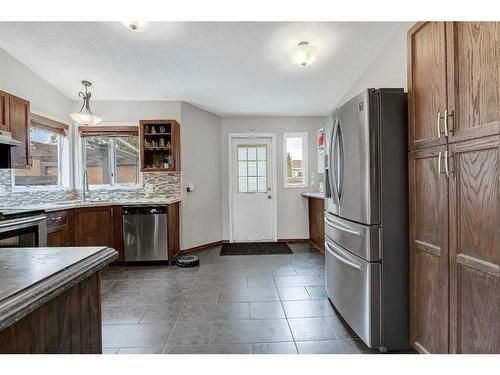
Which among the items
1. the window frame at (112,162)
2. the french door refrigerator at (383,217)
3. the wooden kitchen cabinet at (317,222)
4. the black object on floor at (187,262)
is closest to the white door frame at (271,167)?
the wooden kitchen cabinet at (317,222)

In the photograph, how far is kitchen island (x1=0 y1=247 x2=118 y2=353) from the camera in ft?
1.96

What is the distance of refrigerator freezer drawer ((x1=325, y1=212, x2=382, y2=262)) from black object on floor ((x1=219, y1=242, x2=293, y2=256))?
2.27m

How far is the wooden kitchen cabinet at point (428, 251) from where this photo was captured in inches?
58.2

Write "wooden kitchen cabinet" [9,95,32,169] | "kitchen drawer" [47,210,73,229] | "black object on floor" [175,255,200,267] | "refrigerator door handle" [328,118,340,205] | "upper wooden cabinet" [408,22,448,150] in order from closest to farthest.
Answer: "upper wooden cabinet" [408,22,448,150] → "refrigerator door handle" [328,118,340,205] → "wooden kitchen cabinet" [9,95,32,169] → "kitchen drawer" [47,210,73,229] → "black object on floor" [175,255,200,267]

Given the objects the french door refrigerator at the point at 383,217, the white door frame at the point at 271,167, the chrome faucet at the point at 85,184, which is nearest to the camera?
the french door refrigerator at the point at 383,217

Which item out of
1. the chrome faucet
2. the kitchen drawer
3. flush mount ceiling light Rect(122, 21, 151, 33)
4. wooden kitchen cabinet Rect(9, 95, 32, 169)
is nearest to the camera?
flush mount ceiling light Rect(122, 21, 151, 33)

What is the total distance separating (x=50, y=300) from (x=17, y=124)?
2.92 metres

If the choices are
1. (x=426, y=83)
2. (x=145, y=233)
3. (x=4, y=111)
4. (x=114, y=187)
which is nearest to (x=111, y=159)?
(x=114, y=187)

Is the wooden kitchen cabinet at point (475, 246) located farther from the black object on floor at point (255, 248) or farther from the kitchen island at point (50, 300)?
the black object on floor at point (255, 248)

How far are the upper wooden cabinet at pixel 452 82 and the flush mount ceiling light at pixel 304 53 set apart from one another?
120cm

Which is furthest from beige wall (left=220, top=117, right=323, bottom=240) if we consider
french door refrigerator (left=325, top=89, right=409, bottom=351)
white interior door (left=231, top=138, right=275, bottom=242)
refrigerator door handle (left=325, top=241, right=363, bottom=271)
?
french door refrigerator (left=325, top=89, right=409, bottom=351)

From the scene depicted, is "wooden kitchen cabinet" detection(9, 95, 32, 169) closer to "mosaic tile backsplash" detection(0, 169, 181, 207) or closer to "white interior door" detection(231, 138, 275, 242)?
"mosaic tile backsplash" detection(0, 169, 181, 207)
